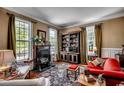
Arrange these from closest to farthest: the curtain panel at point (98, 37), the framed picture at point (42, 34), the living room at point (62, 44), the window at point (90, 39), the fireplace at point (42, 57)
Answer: the living room at point (62, 44), the fireplace at point (42, 57), the framed picture at point (42, 34), the curtain panel at point (98, 37), the window at point (90, 39)

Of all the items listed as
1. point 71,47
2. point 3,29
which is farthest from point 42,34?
point 71,47

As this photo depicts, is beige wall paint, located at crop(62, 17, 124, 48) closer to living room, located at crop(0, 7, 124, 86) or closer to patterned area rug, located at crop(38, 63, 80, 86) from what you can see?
living room, located at crop(0, 7, 124, 86)

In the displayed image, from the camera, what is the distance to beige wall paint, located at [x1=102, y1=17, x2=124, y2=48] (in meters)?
4.41

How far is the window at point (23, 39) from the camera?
3.81 m

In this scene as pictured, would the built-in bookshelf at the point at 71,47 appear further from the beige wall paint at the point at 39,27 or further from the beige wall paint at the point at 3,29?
the beige wall paint at the point at 3,29

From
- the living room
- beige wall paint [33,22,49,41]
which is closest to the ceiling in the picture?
the living room

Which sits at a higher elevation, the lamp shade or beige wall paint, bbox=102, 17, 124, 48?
beige wall paint, bbox=102, 17, 124, 48

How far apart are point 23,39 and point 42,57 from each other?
3.69ft

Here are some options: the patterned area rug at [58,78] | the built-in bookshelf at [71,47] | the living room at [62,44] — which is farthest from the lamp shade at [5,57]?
the built-in bookshelf at [71,47]

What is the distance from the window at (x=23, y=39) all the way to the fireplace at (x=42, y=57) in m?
0.37

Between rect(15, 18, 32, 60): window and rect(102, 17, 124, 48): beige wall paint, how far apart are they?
11.1ft

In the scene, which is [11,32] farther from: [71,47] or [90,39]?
[90,39]
